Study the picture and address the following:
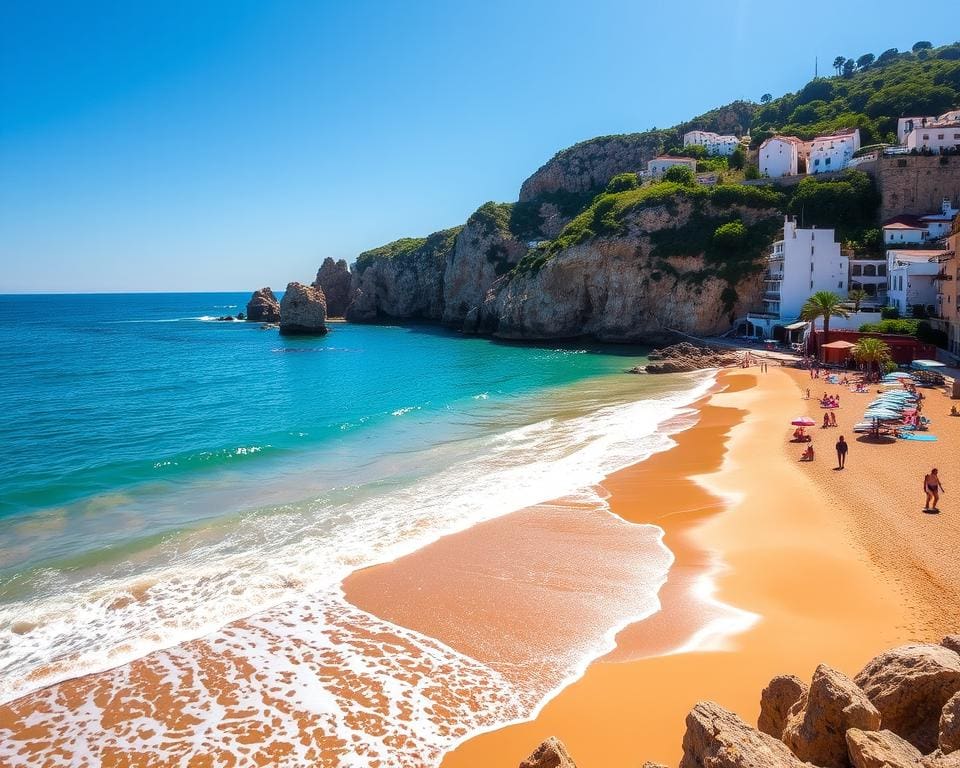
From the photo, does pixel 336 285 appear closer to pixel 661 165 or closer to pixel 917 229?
pixel 661 165

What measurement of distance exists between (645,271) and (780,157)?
24938 mm

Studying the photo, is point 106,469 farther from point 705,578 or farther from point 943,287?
point 943,287

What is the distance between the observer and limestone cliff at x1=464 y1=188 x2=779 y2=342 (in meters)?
60.7

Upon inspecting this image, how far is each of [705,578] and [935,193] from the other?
6381 cm

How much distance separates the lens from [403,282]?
108750mm

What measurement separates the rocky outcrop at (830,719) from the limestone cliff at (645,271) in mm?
58889

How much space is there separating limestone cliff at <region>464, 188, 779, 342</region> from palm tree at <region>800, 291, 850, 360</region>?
14.2 meters

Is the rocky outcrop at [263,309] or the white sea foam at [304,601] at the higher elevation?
the rocky outcrop at [263,309]

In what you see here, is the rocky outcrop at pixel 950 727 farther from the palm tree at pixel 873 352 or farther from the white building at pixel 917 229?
the white building at pixel 917 229

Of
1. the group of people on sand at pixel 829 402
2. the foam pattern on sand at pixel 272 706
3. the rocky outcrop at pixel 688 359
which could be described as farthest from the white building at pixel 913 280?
the foam pattern on sand at pixel 272 706

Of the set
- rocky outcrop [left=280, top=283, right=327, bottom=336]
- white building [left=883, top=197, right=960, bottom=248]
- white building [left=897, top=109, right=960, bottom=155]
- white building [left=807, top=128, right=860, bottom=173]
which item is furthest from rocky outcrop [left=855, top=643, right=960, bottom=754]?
rocky outcrop [left=280, top=283, right=327, bottom=336]

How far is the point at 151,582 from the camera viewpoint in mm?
13625

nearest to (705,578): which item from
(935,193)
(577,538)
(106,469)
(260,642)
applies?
(577,538)

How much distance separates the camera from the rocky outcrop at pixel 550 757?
6.16 meters
